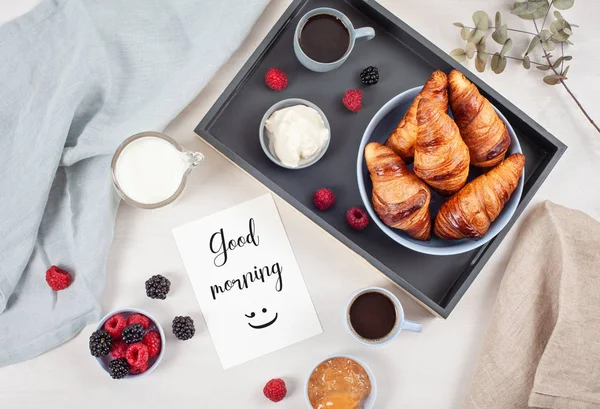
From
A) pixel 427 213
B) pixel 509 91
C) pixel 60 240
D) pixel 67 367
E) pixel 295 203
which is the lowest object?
pixel 67 367

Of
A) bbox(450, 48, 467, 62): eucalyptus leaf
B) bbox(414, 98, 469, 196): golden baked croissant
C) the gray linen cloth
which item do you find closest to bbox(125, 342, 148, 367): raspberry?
the gray linen cloth

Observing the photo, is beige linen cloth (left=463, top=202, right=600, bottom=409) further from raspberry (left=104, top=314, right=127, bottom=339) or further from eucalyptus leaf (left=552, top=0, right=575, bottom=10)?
raspberry (left=104, top=314, right=127, bottom=339)

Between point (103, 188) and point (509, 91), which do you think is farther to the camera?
point (509, 91)

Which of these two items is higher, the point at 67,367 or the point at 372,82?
the point at 372,82

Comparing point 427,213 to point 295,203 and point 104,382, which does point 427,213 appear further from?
point 104,382

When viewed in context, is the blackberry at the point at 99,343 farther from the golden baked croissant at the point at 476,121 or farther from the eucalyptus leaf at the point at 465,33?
the eucalyptus leaf at the point at 465,33

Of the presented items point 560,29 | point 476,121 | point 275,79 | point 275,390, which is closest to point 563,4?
point 560,29

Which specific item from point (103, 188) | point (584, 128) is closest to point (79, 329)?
point (103, 188)
